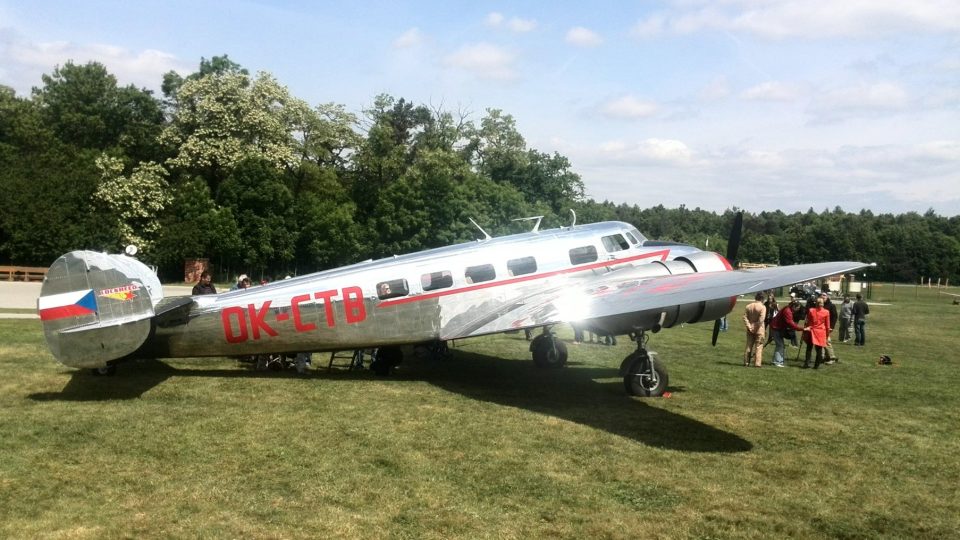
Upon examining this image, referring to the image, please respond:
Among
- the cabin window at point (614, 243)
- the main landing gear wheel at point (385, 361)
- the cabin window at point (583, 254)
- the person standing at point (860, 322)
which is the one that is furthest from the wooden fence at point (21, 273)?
the person standing at point (860, 322)

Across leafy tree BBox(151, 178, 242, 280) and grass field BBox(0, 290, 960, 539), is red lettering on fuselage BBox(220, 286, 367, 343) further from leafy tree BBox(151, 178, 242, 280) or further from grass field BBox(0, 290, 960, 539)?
leafy tree BBox(151, 178, 242, 280)

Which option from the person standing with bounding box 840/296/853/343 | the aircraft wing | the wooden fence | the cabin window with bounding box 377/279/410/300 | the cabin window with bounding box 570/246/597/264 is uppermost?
the wooden fence

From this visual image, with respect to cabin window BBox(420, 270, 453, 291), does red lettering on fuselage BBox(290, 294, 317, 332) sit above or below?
below

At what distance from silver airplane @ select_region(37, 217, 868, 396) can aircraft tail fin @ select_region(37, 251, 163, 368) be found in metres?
0.02

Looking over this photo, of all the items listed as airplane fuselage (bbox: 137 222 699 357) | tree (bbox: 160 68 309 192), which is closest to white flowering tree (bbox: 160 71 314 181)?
tree (bbox: 160 68 309 192)

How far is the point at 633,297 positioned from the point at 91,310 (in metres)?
8.41

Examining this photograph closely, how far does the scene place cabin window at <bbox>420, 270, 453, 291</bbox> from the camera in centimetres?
1259

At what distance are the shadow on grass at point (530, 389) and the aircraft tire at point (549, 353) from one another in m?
0.24

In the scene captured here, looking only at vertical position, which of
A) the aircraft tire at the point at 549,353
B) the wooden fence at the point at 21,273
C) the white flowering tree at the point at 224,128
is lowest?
the aircraft tire at the point at 549,353

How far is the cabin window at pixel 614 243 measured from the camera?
46.6ft

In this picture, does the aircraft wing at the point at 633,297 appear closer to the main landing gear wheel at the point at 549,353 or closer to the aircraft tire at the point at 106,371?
the main landing gear wheel at the point at 549,353

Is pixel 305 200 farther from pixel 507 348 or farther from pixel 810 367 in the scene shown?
pixel 810 367

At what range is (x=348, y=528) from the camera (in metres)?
6.08

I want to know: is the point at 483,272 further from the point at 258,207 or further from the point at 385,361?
the point at 258,207
